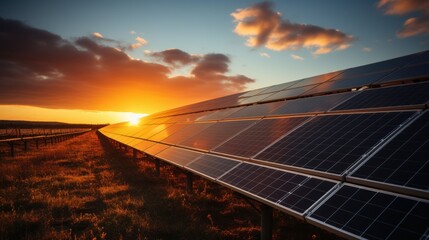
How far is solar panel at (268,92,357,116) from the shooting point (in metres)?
9.65

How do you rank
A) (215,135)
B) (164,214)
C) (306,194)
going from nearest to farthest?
(306,194)
(164,214)
(215,135)

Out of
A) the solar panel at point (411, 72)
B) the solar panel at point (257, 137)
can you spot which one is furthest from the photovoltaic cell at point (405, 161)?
the solar panel at point (411, 72)

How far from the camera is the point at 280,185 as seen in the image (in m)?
5.95

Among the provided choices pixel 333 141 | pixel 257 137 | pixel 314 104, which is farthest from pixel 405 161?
pixel 314 104

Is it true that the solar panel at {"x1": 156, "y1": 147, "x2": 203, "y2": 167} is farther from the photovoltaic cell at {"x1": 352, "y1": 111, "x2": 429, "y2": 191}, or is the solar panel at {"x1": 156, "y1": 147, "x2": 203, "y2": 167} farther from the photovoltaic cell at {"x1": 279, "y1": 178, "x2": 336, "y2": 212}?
the photovoltaic cell at {"x1": 352, "y1": 111, "x2": 429, "y2": 191}

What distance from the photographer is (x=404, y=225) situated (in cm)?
358

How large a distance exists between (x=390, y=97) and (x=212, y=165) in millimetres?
5902

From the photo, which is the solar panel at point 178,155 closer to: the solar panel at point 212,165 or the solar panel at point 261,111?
the solar panel at point 212,165

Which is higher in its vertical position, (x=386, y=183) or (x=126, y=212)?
(x=386, y=183)

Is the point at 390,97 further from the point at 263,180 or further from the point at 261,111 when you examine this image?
the point at 261,111

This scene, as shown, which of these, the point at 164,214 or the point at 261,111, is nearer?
the point at 164,214

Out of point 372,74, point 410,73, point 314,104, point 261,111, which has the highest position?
point 372,74

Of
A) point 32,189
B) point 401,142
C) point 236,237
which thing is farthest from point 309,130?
point 32,189

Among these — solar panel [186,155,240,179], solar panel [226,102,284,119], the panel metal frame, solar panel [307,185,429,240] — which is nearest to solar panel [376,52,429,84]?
the panel metal frame
